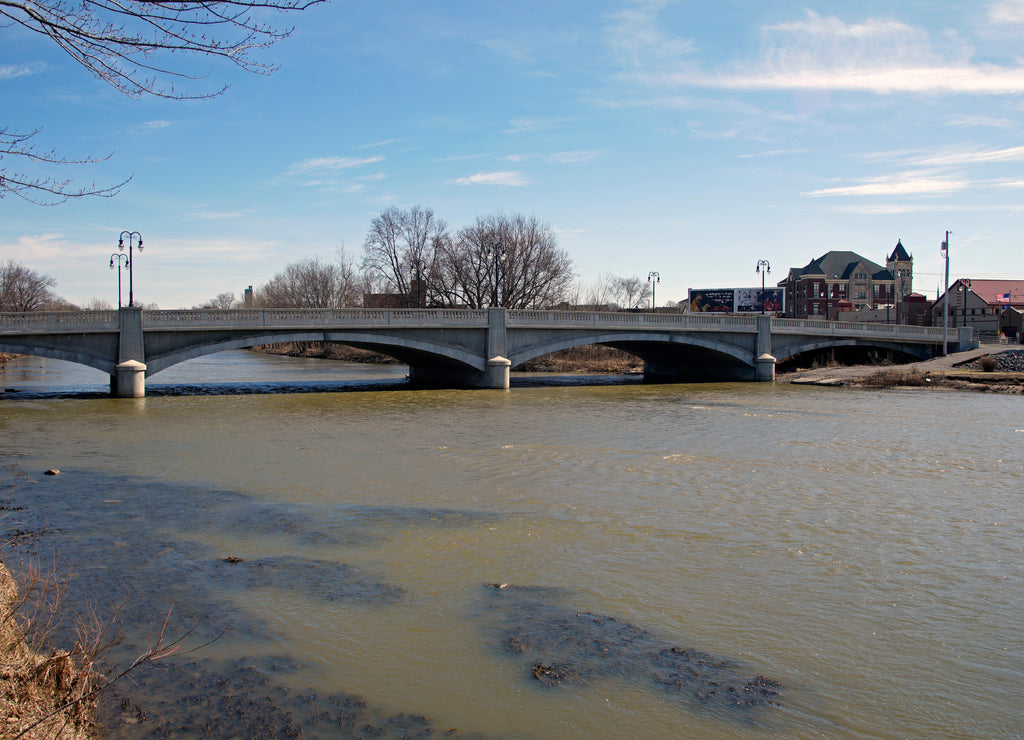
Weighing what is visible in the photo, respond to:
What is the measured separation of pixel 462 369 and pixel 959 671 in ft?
104

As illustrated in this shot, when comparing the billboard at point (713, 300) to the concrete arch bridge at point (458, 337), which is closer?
the concrete arch bridge at point (458, 337)

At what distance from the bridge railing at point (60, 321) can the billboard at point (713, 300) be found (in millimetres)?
46853

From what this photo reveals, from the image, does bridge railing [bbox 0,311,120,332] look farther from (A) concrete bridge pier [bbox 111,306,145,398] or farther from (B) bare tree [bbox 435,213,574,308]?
(B) bare tree [bbox 435,213,574,308]

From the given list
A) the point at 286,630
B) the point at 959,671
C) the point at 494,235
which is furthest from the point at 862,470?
the point at 494,235

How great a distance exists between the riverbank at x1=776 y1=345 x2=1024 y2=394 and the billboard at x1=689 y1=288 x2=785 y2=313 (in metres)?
15.0

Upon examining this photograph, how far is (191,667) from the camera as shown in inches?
254

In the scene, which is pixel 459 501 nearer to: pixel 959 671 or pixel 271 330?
pixel 959 671

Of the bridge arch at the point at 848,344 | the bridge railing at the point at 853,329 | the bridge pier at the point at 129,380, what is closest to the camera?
the bridge pier at the point at 129,380

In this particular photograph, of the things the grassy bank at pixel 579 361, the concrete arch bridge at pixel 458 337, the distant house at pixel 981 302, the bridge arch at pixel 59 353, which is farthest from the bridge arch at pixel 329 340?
the distant house at pixel 981 302

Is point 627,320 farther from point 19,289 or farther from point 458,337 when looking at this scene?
point 19,289

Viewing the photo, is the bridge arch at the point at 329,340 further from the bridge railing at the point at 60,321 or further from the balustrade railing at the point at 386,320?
the bridge railing at the point at 60,321

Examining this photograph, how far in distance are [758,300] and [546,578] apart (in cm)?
5641

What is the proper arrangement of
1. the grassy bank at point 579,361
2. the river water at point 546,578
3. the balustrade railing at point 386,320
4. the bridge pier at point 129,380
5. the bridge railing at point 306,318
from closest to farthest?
1. the river water at point 546,578
2. the balustrade railing at point 386,320
3. the bridge pier at point 129,380
4. the bridge railing at point 306,318
5. the grassy bank at point 579,361

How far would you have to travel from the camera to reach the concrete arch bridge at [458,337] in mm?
28766
